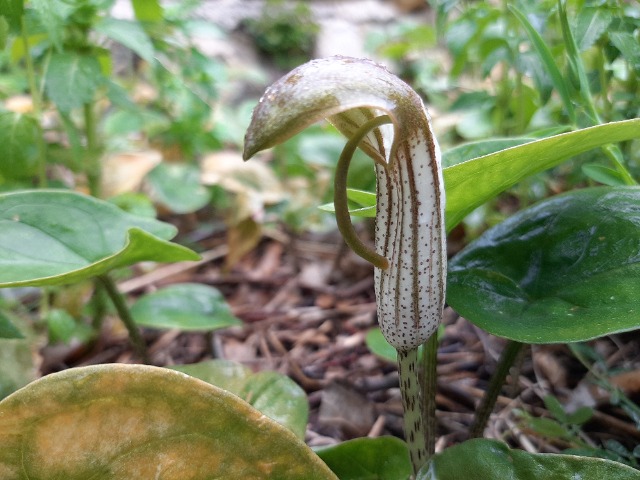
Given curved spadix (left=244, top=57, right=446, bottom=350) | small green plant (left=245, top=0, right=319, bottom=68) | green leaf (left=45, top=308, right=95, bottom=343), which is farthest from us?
small green plant (left=245, top=0, right=319, bottom=68)

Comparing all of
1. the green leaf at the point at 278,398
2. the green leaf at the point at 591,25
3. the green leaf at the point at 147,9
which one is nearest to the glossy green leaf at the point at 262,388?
the green leaf at the point at 278,398

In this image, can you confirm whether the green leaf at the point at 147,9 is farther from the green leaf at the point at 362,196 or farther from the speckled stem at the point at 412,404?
the speckled stem at the point at 412,404

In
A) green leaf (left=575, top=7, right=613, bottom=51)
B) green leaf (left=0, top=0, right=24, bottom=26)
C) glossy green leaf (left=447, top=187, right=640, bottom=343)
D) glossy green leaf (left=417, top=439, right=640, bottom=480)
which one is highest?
green leaf (left=575, top=7, right=613, bottom=51)

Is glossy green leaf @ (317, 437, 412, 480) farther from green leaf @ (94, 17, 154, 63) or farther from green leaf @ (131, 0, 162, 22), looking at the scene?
green leaf @ (131, 0, 162, 22)

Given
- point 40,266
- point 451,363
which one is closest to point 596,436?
point 451,363

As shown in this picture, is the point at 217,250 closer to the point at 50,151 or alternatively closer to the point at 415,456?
the point at 50,151

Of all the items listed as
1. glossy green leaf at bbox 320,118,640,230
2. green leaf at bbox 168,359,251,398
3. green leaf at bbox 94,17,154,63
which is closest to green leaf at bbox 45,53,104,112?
green leaf at bbox 94,17,154,63

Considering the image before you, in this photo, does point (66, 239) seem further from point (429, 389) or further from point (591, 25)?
point (591, 25)

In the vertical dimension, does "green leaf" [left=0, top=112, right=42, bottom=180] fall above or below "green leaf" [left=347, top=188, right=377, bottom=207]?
below
